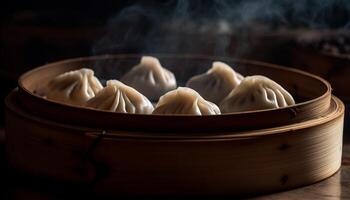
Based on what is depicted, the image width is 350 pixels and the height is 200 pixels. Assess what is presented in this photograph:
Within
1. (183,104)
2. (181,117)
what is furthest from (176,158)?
(183,104)

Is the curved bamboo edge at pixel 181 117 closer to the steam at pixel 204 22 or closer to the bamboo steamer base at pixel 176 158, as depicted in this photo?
the bamboo steamer base at pixel 176 158

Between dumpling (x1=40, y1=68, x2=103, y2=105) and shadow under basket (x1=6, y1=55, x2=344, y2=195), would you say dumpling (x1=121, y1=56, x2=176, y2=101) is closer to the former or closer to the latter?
dumpling (x1=40, y1=68, x2=103, y2=105)

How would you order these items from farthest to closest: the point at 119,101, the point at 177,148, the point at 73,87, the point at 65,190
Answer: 1. the point at 73,87
2. the point at 119,101
3. the point at 65,190
4. the point at 177,148

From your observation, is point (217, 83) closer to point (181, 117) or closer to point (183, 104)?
point (183, 104)

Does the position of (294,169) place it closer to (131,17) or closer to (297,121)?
(297,121)

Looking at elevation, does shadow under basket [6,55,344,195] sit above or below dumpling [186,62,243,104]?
above

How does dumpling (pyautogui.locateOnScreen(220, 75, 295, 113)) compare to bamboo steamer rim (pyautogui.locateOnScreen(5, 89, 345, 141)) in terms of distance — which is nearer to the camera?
bamboo steamer rim (pyautogui.locateOnScreen(5, 89, 345, 141))

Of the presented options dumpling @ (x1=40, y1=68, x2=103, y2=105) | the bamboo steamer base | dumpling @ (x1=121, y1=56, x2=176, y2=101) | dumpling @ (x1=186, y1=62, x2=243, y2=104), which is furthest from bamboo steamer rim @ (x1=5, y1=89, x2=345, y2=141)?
dumpling @ (x1=121, y1=56, x2=176, y2=101)
